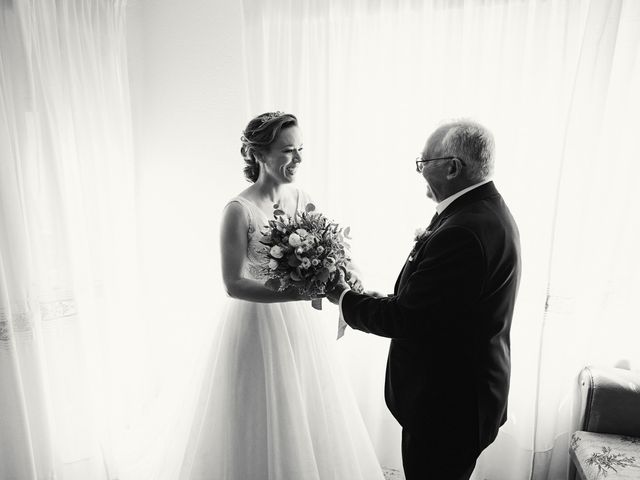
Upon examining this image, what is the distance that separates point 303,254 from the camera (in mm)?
1856

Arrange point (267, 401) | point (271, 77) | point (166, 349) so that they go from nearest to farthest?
1. point (267, 401)
2. point (271, 77)
3. point (166, 349)

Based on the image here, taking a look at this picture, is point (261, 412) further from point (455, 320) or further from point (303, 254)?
point (455, 320)

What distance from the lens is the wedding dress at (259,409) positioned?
6.84 feet

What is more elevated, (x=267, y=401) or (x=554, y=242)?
(x=554, y=242)

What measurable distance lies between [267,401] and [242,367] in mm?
193

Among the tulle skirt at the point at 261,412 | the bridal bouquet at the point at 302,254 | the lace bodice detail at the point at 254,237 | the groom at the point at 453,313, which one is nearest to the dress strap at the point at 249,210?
the lace bodice detail at the point at 254,237

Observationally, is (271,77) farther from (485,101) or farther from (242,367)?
(242,367)

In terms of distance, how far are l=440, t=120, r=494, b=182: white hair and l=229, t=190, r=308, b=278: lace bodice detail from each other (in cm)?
88

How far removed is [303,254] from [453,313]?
2.04 feet

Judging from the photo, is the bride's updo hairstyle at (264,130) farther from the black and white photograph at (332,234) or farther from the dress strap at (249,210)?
the dress strap at (249,210)

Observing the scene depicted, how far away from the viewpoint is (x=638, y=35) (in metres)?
2.35

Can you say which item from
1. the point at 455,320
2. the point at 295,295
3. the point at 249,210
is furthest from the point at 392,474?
the point at 249,210

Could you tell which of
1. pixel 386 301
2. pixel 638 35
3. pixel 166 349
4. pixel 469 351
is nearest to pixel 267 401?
pixel 386 301

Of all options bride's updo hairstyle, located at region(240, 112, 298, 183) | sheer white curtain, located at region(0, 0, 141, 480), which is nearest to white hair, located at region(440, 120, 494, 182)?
bride's updo hairstyle, located at region(240, 112, 298, 183)
